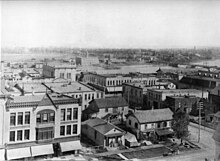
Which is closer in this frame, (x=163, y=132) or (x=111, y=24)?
(x=111, y=24)

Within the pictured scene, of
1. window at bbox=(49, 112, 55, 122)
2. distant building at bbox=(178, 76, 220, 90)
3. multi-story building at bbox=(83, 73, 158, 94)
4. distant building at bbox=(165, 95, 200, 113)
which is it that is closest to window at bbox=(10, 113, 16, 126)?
window at bbox=(49, 112, 55, 122)

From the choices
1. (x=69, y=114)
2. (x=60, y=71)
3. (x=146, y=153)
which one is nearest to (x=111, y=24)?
(x=60, y=71)

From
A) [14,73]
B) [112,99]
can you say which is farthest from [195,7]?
[14,73]

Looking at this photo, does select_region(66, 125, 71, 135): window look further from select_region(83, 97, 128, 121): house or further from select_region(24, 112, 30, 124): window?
select_region(24, 112, 30, 124): window

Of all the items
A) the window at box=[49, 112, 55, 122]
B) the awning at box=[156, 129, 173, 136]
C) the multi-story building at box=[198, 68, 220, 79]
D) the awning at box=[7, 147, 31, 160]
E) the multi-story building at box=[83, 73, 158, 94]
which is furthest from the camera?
the multi-story building at box=[198, 68, 220, 79]

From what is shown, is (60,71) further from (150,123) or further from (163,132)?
(163,132)

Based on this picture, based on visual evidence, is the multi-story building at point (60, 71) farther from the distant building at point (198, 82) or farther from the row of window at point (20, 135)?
the distant building at point (198, 82)
